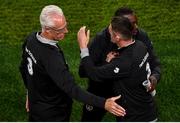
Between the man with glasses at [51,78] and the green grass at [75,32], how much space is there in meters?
2.58

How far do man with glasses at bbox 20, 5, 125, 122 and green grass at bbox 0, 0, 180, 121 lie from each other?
2578 mm

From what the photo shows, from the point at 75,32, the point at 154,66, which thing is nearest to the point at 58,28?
the point at 154,66

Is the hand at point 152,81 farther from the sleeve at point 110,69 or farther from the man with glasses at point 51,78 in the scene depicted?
the man with glasses at point 51,78

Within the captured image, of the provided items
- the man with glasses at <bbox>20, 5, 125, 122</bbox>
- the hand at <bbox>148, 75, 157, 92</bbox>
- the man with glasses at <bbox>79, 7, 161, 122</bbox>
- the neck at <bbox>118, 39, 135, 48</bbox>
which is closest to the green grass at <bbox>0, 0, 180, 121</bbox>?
the man with glasses at <bbox>79, 7, 161, 122</bbox>

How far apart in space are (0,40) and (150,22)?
12.1ft

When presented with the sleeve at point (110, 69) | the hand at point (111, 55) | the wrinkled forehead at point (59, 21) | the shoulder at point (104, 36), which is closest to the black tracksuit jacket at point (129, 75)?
the sleeve at point (110, 69)

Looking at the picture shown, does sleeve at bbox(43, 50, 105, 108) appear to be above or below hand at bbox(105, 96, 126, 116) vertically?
above

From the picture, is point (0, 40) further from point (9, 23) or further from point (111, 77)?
point (111, 77)

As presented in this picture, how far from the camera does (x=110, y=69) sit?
238 inches

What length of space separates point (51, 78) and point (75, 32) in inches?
297

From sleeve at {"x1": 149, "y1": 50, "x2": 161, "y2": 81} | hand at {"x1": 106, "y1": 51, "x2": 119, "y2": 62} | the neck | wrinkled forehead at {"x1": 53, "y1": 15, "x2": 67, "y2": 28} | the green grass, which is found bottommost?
the green grass

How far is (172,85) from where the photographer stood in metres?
9.80

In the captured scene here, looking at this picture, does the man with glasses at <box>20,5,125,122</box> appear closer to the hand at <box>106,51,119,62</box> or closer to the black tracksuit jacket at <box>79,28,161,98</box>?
the hand at <box>106,51,119,62</box>

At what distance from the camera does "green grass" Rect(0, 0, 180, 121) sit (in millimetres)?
9273
